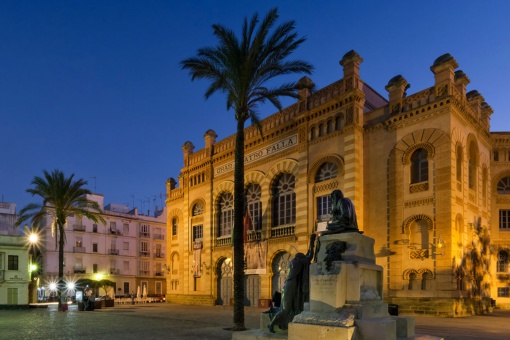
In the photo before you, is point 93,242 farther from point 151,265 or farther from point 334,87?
point 334,87

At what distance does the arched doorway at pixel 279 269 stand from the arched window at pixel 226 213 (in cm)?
584

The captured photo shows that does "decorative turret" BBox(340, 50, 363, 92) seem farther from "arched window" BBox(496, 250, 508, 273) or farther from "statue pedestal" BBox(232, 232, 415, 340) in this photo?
"statue pedestal" BBox(232, 232, 415, 340)

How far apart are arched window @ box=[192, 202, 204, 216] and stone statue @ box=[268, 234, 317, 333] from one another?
94.2ft

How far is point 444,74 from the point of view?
77.8 ft

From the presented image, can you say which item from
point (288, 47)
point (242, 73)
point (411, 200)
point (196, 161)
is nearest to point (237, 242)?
point (242, 73)

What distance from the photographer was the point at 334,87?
2817 centimetres

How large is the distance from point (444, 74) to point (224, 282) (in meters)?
21.7

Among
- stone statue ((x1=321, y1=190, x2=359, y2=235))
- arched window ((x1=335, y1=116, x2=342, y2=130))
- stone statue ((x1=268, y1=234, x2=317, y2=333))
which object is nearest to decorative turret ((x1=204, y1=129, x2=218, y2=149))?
arched window ((x1=335, y1=116, x2=342, y2=130))

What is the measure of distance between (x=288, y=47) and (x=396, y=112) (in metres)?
9.20

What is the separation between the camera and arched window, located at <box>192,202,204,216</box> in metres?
39.8

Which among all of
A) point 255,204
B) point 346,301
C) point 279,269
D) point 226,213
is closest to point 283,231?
point 279,269

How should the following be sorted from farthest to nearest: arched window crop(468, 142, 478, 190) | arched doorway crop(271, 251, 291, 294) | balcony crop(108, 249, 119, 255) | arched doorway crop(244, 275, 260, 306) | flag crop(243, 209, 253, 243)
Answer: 1. balcony crop(108, 249, 119, 255)
2. arched doorway crop(244, 275, 260, 306)
3. flag crop(243, 209, 253, 243)
4. arched doorway crop(271, 251, 291, 294)
5. arched window crop(468, 142, 478, 190)

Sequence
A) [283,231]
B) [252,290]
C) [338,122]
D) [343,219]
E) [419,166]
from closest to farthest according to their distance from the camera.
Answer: [343,219] → [419,166] → [338,122] → [283,231] → [252,290]

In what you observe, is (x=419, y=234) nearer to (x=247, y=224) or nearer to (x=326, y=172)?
(x=326, y=172)
